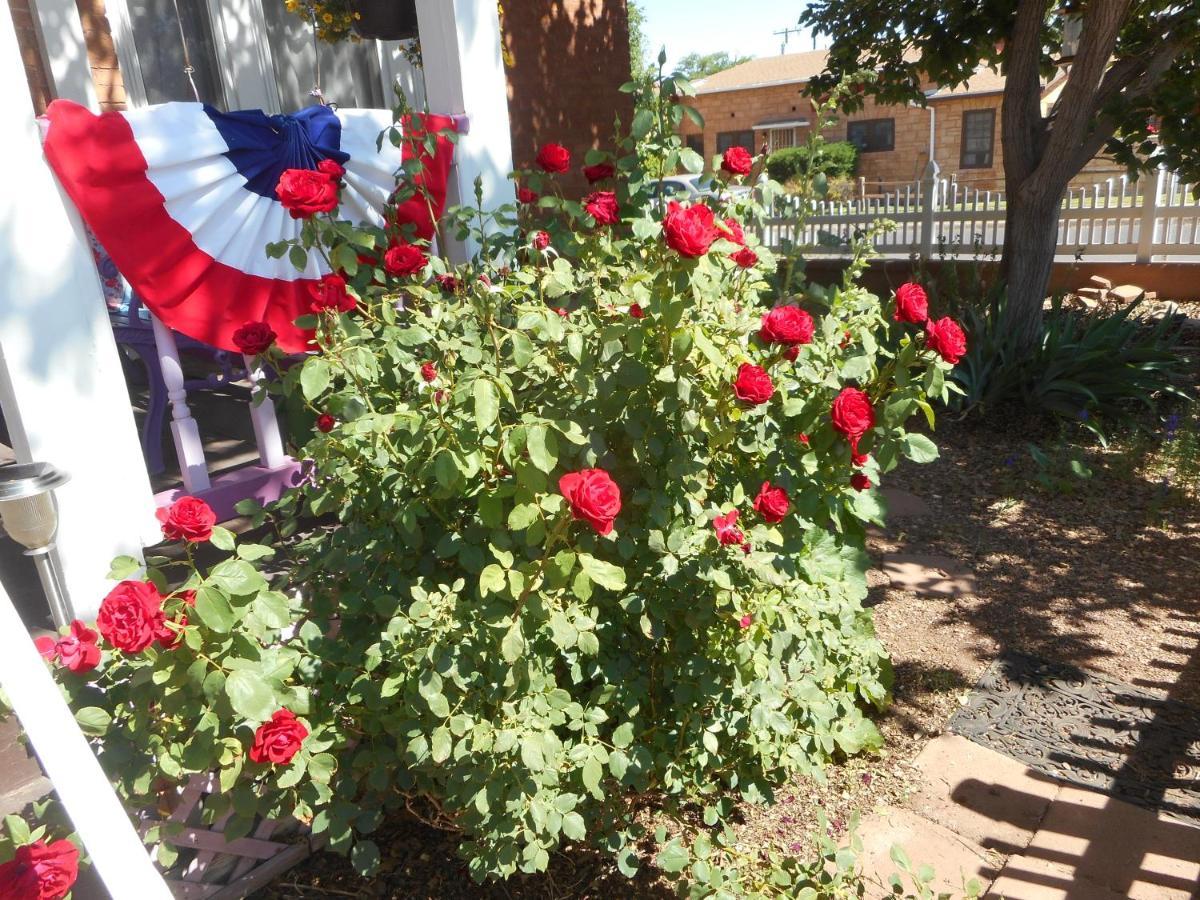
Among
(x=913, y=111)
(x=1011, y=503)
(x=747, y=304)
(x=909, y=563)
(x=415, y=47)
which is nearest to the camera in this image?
(x=747, y=304)

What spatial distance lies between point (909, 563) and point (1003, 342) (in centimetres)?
250

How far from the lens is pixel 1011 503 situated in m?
4.61

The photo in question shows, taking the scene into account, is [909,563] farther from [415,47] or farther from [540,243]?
[415,47]

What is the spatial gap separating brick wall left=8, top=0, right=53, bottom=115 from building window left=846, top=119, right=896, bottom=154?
88.1ft

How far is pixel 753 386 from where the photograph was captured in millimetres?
1554

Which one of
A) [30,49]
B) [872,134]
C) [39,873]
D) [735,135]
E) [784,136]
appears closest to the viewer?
[39,873]

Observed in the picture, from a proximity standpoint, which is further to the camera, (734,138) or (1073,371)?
(734,138)

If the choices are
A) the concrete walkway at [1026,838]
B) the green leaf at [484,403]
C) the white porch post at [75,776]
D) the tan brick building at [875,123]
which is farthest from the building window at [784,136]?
the white porch post at [75,776]

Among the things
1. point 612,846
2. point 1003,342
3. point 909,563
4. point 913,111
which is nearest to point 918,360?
point 612,846

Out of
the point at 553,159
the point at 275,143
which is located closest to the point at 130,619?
the point at 553,159

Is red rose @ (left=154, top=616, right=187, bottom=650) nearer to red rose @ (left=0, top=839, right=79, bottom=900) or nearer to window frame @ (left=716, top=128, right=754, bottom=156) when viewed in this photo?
red rose @ (left=0, top=839, right=79, bottom=900)

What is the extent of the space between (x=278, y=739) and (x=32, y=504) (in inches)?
34.6

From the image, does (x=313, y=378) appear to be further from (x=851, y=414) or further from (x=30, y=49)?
(x=30, y=49)

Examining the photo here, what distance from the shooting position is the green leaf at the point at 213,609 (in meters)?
1.42
